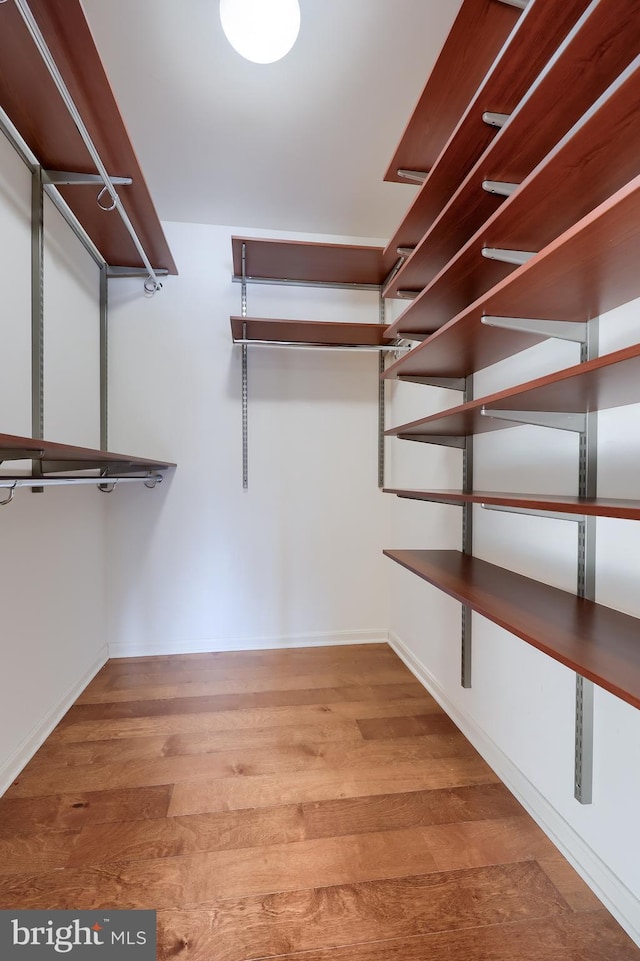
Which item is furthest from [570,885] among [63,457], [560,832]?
[63,457]

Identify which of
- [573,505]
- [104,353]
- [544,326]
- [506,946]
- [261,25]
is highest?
[261,25]

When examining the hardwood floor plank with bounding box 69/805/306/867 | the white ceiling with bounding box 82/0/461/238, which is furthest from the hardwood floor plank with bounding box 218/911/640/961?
the white ceiling with bounding box 82/0/461/238

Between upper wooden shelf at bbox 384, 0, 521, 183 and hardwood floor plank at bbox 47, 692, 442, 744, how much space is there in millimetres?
2157

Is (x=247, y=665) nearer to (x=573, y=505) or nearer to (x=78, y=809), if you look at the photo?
(x=78, y=809)

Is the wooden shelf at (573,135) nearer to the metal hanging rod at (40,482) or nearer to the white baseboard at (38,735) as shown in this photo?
the metal hanging rod at (40,482)

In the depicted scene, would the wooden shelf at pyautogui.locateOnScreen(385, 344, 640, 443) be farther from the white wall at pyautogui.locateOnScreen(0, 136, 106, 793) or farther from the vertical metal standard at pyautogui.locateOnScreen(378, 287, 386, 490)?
the white wall at pyautogui.locateOnScreen(0, 136, 106, 793)

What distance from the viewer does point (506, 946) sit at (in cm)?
94

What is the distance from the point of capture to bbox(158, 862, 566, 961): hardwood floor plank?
93 centimetres

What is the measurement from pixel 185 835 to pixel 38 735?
0.77m

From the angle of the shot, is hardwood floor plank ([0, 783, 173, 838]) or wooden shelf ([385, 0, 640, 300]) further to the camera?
hardwood floor plank ([0, 783, 173, 838])

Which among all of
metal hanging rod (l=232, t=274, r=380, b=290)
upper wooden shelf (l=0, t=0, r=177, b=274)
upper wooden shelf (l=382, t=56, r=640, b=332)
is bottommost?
upper wooden shelf (l=382, t=56, r=640, b=332)

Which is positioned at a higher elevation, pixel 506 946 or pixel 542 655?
pixel 542 655

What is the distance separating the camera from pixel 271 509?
2449mm

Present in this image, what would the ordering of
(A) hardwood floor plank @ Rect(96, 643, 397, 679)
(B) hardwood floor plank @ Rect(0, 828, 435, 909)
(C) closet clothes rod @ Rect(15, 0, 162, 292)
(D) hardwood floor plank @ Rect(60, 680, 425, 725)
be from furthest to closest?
(A) hardwood floor plank @ Rect(96, 643, 397, 679), (D) hardwood floor plank @ Rect(60, 680, 425, 725), (B) hardwood floor plank @ Rect(0, 828, 435, 909), (C) closet clothes rod @ Rect(15, 0, 162, 292)
